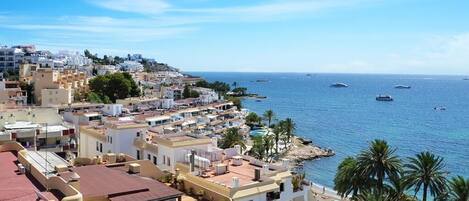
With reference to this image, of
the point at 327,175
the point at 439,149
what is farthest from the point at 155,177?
the point at 439,149

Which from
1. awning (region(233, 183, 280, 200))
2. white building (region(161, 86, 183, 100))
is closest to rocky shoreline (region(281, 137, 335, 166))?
white building (region(161, 86, 183, 100))

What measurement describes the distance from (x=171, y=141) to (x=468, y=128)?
125917 millimetres

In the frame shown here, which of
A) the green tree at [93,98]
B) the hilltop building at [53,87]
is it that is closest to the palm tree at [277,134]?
the green tree at [93,98]

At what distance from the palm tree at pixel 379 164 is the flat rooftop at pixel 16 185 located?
28.4 meters

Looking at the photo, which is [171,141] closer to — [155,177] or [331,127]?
[155,177]

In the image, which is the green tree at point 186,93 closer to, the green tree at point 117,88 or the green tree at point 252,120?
the green tree at point 252,120

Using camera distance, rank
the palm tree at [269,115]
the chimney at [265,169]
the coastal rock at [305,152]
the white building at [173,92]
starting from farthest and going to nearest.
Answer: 1. the white building at [173,92]
2. the palm tree at [269,115]
3. the coastal rock at [305,152]
4. the chimney at [265,169]

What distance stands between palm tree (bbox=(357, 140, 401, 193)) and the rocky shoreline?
41.6 metres

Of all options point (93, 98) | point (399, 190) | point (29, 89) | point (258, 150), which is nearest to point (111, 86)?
point (93, 98)

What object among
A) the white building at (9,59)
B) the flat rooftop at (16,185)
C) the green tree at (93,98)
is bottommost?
the green tree at (93,98)

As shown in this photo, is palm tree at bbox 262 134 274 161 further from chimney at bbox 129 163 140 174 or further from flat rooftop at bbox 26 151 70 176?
flat rooftop at bbox 26 151 70 176

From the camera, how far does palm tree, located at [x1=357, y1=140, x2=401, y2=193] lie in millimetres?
40219

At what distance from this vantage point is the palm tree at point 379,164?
40.2 metres

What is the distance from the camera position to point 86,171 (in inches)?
914
